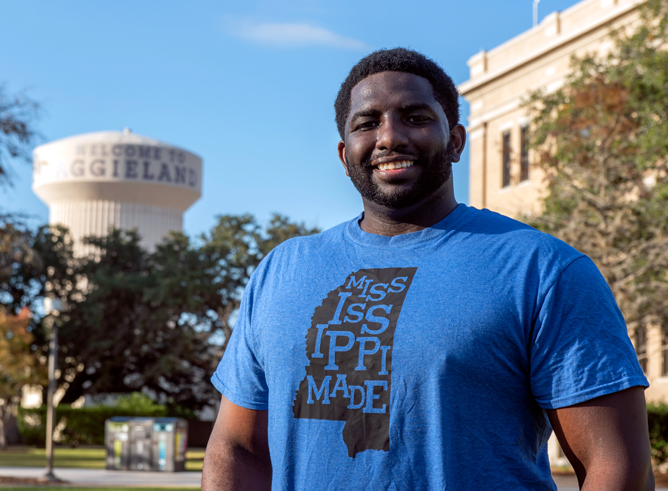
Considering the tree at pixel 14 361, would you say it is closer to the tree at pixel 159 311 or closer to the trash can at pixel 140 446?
the tree at pixel 159 311

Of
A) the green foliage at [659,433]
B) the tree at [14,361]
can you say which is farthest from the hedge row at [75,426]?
the green foliage at [659,433]

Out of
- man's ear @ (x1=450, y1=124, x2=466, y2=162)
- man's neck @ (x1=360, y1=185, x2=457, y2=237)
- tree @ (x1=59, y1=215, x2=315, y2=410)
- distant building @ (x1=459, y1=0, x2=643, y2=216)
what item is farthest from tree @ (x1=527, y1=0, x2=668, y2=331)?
tree @ (x1=59, y1=215, x2=315, y2=410)

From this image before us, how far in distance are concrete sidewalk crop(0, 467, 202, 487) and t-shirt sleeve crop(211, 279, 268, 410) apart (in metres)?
16.0

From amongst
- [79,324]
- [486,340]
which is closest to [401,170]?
[486,340]

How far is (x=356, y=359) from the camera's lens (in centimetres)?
207

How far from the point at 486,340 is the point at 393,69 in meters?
0.77

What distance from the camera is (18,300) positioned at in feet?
135

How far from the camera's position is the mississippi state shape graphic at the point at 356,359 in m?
2.05

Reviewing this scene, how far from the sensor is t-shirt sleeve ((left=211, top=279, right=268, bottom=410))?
2.38 metres

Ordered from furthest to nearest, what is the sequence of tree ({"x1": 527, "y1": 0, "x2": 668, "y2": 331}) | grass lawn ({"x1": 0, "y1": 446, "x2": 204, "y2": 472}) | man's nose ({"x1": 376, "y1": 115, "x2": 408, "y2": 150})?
grass lawn ({"x1": 0, "y1": 446, "x2": 204, "y2": 472}) < tree ({"x1": 527, "y1": 0, "x2": 668, "y2": 331}) < man's nose ({"x1": 376, "y1": 115, "x2": 408, "y2": 150})

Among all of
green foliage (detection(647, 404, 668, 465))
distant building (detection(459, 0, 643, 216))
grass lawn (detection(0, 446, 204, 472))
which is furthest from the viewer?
distant building (detection(459, 0, 643, 216))

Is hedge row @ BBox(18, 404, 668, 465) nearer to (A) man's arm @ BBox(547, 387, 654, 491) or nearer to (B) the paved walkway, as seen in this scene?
(B) the paved walkway

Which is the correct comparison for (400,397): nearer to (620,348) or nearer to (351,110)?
(620,348)

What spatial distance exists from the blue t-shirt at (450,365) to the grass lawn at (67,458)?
72.6 ft
